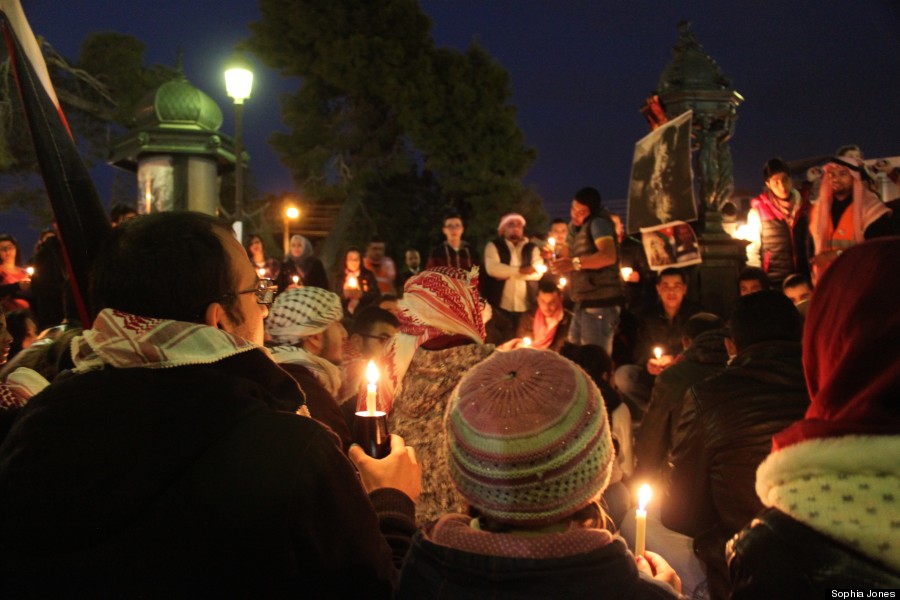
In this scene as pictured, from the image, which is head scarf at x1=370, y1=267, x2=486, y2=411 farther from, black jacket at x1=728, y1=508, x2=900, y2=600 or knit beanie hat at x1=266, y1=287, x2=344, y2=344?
black jacket at x1=728, y1=508, x2=900, y2=600

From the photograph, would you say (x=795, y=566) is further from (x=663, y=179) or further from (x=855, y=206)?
(x=663, y=179)

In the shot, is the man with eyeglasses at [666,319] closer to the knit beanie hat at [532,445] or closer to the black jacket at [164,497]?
the knit beanie hat at [532,445]

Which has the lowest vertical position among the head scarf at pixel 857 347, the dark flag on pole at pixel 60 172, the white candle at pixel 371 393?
the white candle at pixel 371 393

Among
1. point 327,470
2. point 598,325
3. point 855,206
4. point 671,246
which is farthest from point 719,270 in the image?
point 327,470

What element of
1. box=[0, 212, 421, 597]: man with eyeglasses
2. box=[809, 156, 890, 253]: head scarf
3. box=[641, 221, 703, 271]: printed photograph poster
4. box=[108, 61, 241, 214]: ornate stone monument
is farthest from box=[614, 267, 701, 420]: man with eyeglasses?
box=[0, 212, 421, 597]: man with eyeglasses

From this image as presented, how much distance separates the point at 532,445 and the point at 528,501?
0.44 ft

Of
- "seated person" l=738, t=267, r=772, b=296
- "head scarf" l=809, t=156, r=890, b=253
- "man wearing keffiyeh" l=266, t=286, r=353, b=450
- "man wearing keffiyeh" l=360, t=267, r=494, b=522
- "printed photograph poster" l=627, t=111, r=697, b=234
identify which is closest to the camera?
"man wearing keffiyeh" l=360, t=267, r=494, b=522

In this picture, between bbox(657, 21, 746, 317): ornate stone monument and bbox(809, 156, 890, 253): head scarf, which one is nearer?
bbox(809, 156, 890, 253): head scarf

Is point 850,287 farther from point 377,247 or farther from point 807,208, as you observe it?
point 377,247

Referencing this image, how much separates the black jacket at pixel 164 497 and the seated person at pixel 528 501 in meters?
0.31

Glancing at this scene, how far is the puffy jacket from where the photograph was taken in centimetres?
301

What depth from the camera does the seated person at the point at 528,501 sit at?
5.54 ft

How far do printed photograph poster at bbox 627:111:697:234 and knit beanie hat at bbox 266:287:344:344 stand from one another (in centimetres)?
614

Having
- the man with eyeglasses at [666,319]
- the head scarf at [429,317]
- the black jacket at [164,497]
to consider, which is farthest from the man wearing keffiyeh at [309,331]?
the man with eyeglasses at [666,319]
